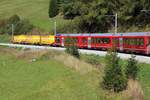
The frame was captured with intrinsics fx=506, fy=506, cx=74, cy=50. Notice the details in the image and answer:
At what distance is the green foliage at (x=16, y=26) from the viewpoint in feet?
453

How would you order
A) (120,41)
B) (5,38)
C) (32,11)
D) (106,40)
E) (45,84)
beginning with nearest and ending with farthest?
(45,84) < (120,41) < (106,40) < (5,38) < (32,11)

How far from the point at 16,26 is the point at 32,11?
2644cm

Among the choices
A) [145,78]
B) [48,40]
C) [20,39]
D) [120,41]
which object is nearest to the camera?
[145,78]

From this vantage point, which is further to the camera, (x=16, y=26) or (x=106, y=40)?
(x=16, y=26)

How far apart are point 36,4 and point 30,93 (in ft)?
498

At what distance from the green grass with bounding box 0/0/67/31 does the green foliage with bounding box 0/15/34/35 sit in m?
3.06

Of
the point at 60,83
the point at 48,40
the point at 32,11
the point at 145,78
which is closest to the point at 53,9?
the point at 32,11

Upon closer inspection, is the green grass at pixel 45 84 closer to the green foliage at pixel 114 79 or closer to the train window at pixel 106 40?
the green foliage at pixel 114 79

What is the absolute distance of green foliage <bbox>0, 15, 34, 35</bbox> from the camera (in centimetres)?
13812

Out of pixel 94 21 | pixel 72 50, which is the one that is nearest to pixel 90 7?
pixel 94 21

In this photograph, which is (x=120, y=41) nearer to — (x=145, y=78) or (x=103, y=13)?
(x=145, y=78)

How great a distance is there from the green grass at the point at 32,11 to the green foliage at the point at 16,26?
3056 mm

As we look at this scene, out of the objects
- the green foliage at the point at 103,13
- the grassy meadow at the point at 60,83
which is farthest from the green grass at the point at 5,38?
the grassy meadow at the point at 60,83

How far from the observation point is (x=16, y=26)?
140 meters
